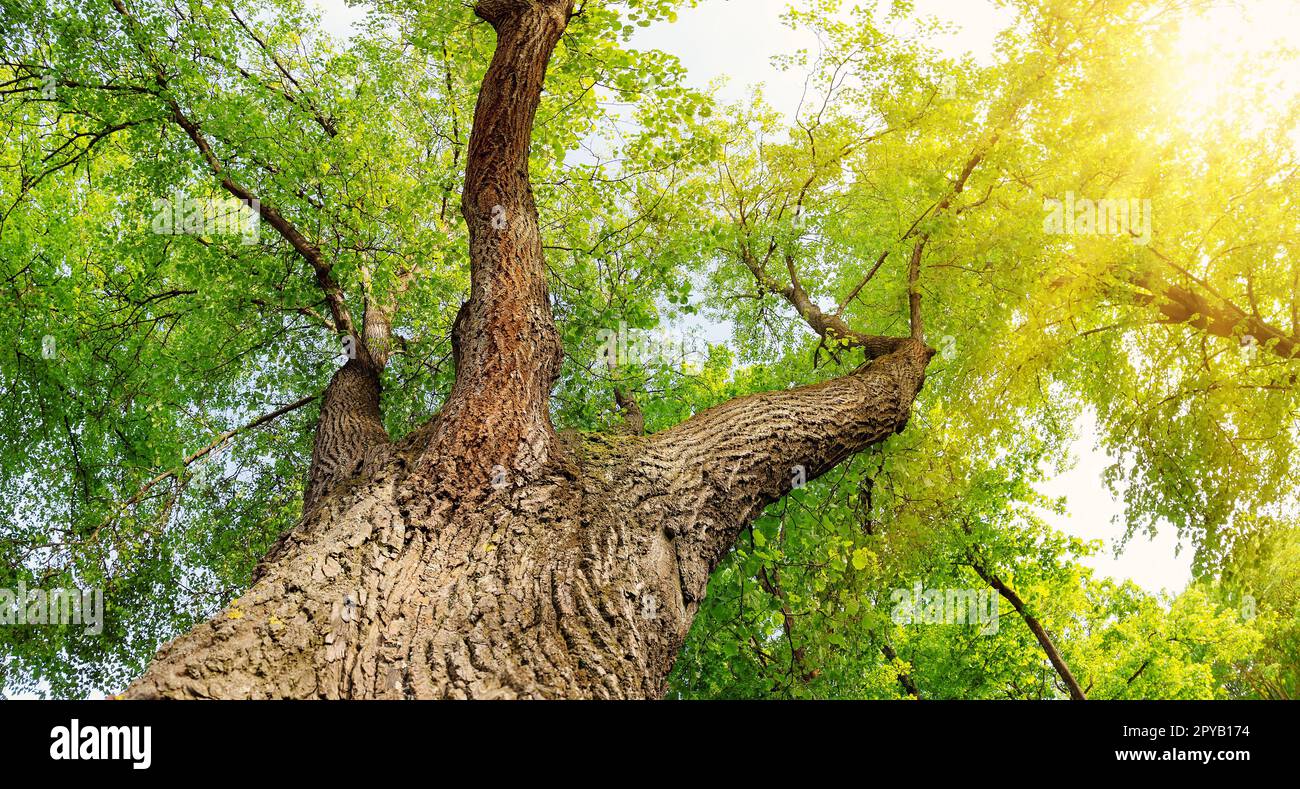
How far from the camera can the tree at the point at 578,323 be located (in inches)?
161

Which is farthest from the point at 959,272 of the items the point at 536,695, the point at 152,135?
the point at 152,135

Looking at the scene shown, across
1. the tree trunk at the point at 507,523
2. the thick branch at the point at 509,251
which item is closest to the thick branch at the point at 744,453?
the tree trunk at the point at 507,523

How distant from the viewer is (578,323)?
753cm

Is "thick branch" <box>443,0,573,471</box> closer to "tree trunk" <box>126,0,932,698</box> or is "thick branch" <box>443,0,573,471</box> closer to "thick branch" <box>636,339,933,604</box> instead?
"tree trunk" <box>126,0,932,698</box>

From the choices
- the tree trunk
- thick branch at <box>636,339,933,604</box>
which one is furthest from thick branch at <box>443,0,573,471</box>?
thick branch at <box>636,339,933,604</box>

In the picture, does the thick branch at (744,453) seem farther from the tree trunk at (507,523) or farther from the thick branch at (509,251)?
the thick branch at (509,251)

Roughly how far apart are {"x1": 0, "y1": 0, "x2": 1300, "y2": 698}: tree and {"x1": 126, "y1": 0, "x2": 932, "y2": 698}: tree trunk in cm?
3

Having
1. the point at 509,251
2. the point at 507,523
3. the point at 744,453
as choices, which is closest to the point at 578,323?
the point at 509,251

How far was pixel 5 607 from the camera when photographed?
26.2 feet

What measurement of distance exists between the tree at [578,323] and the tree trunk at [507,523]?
0.09 feet

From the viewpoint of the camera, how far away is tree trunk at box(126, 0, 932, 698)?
8.99ft
